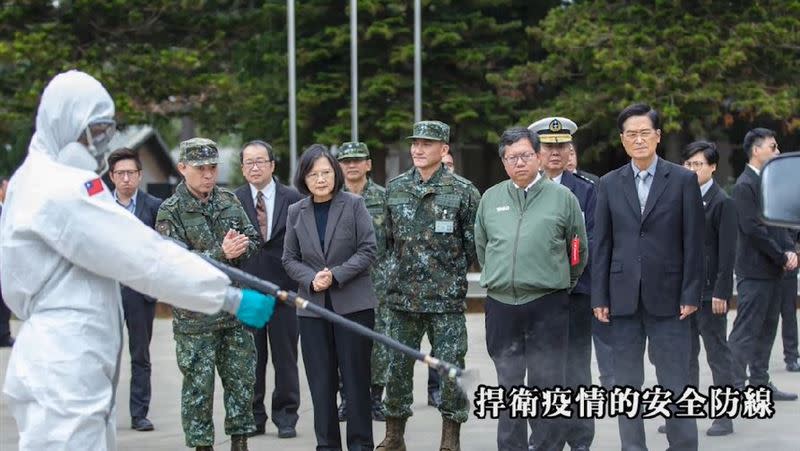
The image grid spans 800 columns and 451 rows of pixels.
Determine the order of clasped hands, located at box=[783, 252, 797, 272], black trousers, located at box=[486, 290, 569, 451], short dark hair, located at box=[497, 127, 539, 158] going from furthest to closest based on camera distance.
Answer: clasped hands, located at box=[783, 252, 797, 272] → short dark hair, located at box=[497, 127, 539, 158] → black trousers, located at box=[486, 290, 569, 451]

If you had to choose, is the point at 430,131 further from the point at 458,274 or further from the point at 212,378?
the point at 212,378

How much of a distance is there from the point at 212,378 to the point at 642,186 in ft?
9.22

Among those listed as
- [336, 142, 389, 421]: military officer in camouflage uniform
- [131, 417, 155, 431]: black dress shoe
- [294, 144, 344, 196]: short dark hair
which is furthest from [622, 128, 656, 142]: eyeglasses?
[131, 417, 155, 431]: black dress shoe

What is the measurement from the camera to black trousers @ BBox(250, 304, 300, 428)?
9.09 m

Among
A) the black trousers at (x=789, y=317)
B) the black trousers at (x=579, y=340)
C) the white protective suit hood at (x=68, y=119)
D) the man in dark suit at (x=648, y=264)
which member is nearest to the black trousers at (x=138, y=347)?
the black trousers at (x=579, y=340)

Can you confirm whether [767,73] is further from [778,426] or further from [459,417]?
[459,417]

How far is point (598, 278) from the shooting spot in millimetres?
7379

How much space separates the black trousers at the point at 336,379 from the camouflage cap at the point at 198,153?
115 centimetres

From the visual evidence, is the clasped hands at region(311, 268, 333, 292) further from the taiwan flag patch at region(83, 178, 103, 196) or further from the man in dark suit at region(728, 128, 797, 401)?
the man in dark suit at region(728, 128, 797, 401)

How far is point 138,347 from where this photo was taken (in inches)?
362

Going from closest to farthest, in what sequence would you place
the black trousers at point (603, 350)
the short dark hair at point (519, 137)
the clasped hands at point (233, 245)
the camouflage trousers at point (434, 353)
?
1. the short dark hair at point (519, 137)
2. the clasped hands at point (233, 245)
3. the camouflage trousers at point (434, 353)
4. the black trousers at point (603, 350)

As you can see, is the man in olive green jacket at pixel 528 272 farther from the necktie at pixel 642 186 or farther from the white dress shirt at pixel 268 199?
the white dress shirt at pixel 268 199

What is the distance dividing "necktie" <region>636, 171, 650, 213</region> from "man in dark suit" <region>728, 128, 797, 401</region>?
2351 millimetres

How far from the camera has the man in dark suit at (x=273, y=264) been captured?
9109 mm
